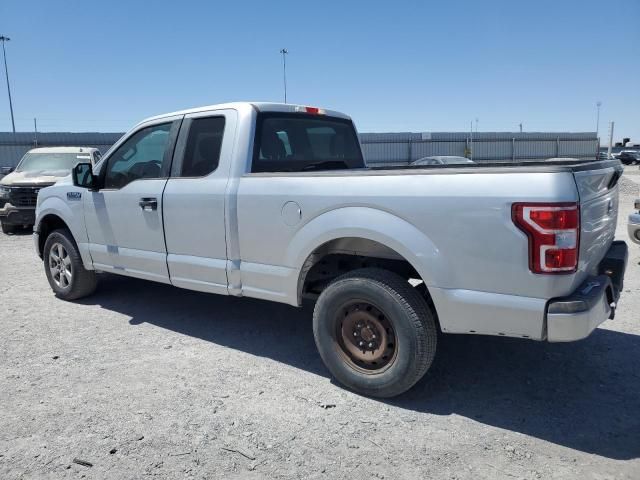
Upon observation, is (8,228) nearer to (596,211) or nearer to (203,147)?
(203,147)

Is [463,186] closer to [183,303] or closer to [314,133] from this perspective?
[314,133]

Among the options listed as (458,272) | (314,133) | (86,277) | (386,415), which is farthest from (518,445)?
(86,277)

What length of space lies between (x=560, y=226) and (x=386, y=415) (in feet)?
5.20

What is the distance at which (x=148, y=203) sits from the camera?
457 cm

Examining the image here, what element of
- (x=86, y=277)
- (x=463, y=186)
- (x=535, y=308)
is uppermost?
(x=463, y=186)

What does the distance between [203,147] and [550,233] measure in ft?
9.62

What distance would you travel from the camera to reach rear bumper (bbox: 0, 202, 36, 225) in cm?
1127

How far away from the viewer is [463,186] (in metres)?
2.87

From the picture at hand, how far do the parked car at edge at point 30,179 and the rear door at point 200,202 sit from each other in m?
7.64

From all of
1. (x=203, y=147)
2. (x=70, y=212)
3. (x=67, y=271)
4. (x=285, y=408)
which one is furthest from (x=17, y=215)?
(x=285, y=408)

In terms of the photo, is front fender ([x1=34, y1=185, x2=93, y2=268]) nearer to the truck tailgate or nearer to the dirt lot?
the dirt lot

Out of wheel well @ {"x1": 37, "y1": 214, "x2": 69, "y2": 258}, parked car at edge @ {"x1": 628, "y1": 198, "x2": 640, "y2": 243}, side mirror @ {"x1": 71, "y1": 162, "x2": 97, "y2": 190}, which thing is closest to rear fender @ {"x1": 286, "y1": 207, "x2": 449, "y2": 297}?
side mirror @ {"x1": 71, "y1": 162, "x2": 97, "y2": 190}

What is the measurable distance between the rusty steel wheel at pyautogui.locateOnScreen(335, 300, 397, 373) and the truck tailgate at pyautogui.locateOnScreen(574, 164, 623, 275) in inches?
48.9

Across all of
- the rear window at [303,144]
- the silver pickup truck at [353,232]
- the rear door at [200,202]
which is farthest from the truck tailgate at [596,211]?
the rear door at [200,202]
